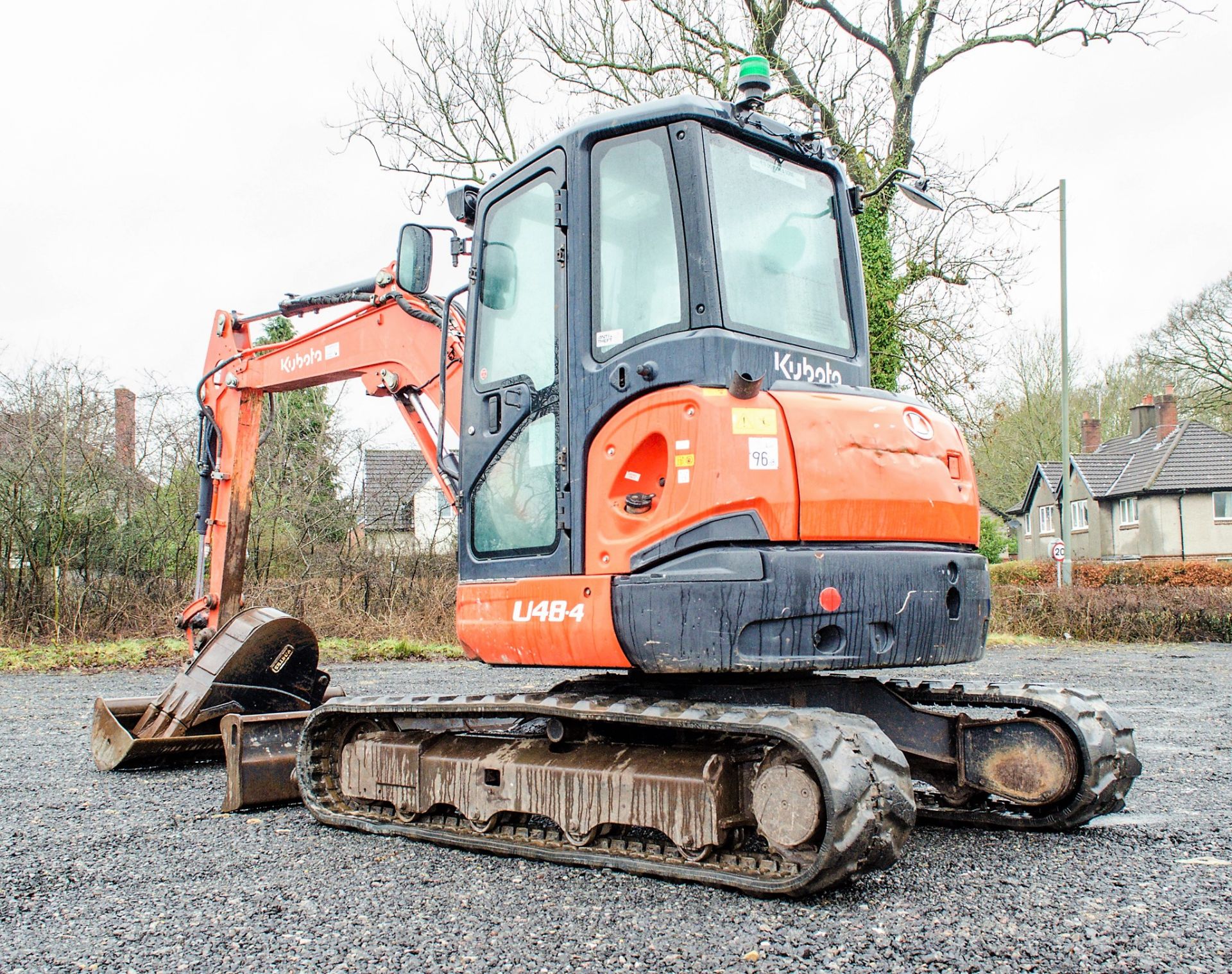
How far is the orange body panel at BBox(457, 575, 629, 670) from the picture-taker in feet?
12.2

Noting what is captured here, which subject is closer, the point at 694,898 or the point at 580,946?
the point at 580,946

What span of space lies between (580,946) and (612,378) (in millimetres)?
1909

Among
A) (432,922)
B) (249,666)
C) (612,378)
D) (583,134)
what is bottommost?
(432,922)

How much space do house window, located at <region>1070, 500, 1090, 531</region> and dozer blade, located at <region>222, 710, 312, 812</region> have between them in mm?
44175

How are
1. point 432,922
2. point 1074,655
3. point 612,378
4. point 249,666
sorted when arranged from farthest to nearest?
point 1074,655
point 249,666
point 612,378
point 432,922

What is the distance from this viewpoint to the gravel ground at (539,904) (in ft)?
9.34

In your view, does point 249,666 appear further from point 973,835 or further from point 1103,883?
point 1103,883

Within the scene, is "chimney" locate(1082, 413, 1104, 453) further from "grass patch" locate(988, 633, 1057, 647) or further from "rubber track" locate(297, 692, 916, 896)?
"rubber track" locate(297, 692, 916, 896)

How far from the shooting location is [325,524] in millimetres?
16734

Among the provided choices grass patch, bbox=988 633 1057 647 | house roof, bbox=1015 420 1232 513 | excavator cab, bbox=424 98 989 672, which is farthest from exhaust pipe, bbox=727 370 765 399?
house roof, bbox=1015 420 1232 513

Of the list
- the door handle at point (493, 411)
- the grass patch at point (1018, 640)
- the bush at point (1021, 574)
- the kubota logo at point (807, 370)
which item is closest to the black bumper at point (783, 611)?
the kubota logo at point (807, 370)

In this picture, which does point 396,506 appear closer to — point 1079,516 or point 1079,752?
point 1079,752

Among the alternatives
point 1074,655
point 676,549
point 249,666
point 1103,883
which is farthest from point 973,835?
point 1074,655

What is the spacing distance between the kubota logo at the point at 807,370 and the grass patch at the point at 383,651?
1071cm
